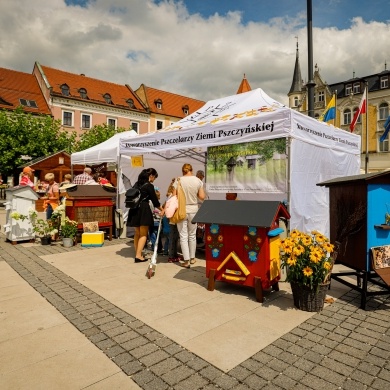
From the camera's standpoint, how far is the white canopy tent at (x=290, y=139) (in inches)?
208

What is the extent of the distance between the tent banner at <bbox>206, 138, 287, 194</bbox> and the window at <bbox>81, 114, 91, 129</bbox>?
36.3 meters

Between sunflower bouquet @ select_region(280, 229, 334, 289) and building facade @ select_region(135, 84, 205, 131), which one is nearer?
sunflower bouquet @ select_region(280, 229, 334, 289)

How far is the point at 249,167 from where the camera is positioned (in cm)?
589

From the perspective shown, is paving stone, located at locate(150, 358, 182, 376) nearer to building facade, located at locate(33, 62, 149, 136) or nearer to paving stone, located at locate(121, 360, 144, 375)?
paving stone, located at locate(121, 360, 144, 375)

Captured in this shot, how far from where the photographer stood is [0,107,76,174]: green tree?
23.2 metres

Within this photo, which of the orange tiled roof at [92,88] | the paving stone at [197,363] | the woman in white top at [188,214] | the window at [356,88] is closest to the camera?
the paving stone at [197,363]

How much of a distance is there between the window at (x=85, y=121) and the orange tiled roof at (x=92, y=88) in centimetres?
207

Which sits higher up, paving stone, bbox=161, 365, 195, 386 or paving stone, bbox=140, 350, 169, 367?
paving stone, bbox=140, 350, 169, 367

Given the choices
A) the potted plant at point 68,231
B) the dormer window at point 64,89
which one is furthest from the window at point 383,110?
the potted plant at point 68,231

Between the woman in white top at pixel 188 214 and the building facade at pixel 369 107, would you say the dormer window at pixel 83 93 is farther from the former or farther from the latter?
the woman in white top at pixel 188 214

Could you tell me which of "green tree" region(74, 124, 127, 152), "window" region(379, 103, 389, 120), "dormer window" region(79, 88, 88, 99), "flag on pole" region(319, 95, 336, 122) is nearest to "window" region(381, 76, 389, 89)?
"window" region(379, 103, 389, 120)

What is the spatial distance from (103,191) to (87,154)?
3.06 metres

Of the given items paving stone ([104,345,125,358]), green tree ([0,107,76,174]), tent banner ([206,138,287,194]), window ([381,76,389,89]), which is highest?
window ([381,76,389,89])

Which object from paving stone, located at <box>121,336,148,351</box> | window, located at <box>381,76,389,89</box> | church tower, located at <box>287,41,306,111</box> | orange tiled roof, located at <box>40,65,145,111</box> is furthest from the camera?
church tower, located at <box>287,41,306,111</box>
